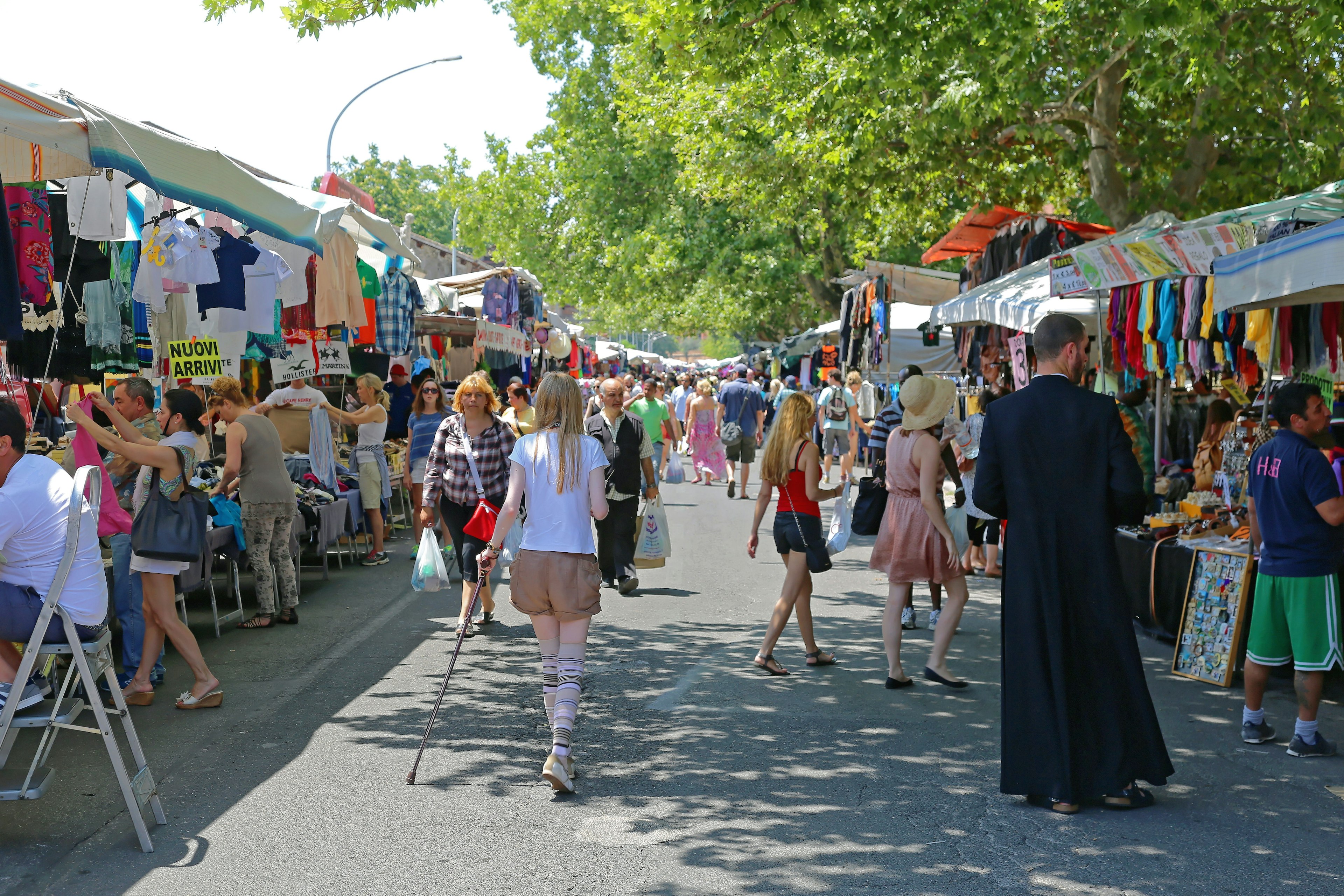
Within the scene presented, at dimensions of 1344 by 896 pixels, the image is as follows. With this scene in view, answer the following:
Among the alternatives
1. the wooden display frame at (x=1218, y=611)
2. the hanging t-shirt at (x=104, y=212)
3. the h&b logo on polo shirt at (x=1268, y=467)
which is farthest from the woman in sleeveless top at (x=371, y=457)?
the h&b logo on polo shirt at (x=1268, y=467)

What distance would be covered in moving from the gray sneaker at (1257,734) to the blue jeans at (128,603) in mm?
6202

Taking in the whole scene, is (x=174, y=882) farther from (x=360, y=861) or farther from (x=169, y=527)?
(x=169, y=527)

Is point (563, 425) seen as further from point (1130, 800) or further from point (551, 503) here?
point (1130, 800)

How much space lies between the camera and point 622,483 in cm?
1026

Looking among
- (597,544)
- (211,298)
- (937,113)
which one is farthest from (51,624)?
(937,113)

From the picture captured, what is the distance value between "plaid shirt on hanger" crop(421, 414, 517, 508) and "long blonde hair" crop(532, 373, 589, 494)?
267 cm

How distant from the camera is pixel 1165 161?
586 inches

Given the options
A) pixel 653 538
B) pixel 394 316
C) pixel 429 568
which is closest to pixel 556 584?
pixel 429 568

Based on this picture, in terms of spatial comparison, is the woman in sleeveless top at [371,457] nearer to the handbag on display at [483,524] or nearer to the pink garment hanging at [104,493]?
the pink garment hanging at [104,493]

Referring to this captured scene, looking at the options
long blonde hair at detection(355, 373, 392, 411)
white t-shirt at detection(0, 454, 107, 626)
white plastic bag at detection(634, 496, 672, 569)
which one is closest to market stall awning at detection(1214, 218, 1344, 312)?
white plastic bag at detection(634, 496, 672, 569)

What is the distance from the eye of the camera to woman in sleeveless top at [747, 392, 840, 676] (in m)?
7.57

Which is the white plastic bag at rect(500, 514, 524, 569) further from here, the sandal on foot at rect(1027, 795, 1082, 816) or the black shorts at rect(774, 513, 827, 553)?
the sandal on foot at rect(1027, 795, 1082, 816)

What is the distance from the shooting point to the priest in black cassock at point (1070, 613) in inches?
199

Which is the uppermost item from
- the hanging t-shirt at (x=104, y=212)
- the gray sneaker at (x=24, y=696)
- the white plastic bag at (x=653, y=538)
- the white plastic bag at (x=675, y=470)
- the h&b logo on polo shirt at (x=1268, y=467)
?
the hanging t-shirt at (x=104, y=212)
